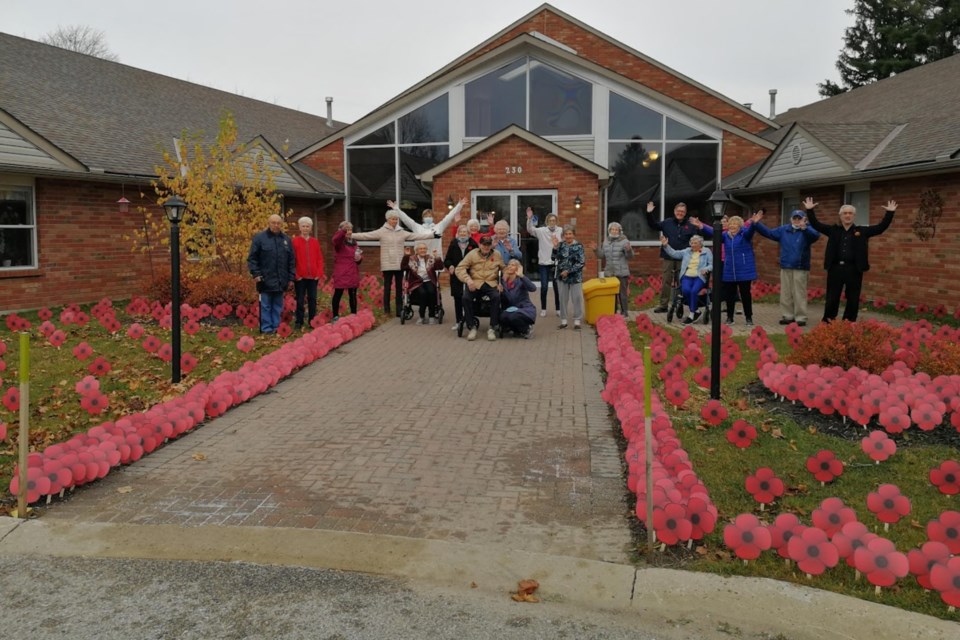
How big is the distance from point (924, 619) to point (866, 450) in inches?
81.6

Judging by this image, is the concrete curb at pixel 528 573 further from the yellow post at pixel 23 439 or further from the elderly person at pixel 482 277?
the elderly person at pixel 482 277

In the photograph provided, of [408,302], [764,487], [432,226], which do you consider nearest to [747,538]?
[764,487]

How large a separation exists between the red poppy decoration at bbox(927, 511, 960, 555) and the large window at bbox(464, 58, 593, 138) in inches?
702

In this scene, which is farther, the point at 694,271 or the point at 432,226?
the point at 432,226

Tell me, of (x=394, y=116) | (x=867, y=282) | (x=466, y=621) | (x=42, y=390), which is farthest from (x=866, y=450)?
(x=394, y=116)

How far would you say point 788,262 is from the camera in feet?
39.1

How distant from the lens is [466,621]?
346cm

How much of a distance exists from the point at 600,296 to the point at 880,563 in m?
8.80

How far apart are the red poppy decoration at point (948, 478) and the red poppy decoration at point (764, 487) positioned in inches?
40.4

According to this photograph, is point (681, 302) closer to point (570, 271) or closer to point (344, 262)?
point (570, 271)

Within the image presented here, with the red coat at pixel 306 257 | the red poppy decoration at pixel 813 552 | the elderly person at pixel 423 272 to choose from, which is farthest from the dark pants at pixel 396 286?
the red poppy decoration at pixel 813 552

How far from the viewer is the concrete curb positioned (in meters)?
3.39

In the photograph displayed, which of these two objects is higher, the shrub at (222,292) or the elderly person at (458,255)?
the elderly person at (458,255)

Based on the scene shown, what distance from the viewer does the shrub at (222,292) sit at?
1250 centimetres
